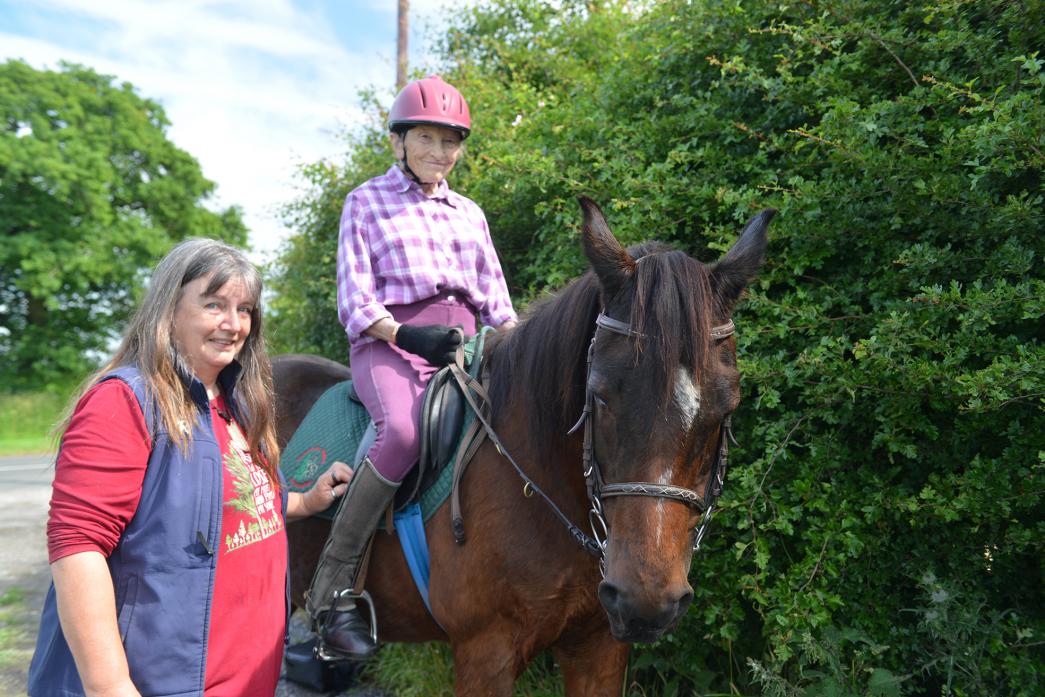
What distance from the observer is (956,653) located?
223 cm

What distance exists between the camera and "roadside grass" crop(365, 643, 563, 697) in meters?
3.39

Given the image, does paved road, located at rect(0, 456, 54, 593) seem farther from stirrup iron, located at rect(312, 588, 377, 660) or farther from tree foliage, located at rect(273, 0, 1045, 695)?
tree foliage, located at rect(273, 0, 1045, 695)

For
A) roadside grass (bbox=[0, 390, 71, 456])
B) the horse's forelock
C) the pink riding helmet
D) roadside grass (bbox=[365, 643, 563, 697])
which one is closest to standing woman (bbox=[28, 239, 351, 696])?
the horse's forelock

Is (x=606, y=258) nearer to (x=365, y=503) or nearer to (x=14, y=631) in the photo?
(x=365, y=503)

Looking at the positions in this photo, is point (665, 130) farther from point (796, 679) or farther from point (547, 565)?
point (796, 679)

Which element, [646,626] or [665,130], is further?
[665,130]

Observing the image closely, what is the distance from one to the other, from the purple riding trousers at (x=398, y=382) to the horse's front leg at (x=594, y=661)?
872 millimetres

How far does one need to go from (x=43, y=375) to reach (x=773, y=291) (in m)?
26.9

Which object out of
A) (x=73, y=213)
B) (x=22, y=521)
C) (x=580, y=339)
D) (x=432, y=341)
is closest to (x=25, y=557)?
(x=22, y=521)

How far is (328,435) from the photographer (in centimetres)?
294

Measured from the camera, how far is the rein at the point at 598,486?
5.75 ft

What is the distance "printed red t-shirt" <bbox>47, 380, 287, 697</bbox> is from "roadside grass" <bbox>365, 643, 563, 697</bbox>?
1845mm

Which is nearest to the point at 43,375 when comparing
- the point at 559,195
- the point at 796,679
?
the point at 559,195

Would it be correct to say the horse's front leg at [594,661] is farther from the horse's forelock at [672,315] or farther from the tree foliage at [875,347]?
the horse's forelock at [672,315]
